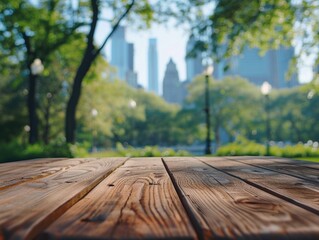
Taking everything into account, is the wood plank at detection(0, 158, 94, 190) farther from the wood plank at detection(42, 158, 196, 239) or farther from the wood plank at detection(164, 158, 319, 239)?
the wood plank at detection(164, 158, 319, 239)

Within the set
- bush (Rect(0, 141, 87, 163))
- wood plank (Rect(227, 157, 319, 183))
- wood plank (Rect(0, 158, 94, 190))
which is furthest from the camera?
bush (Rect(0, 141, 87, 163))

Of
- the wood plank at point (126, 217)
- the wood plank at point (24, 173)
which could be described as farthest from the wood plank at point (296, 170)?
the wood plank at point (24, 173)

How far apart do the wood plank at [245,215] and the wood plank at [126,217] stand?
0.18 feet

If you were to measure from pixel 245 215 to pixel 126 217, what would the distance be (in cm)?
34

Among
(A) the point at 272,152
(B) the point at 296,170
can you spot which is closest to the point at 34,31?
(A) the point at 272,152

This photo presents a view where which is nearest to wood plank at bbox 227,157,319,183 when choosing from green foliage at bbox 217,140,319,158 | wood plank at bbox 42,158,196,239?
wood plank at bbox 42,158,196,239

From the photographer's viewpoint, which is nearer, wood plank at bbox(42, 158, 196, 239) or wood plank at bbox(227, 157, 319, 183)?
wood plank at bbox(42, 158, 196, 239)

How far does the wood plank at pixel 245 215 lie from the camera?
0.73 m

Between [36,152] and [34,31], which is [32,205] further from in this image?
[34,31]

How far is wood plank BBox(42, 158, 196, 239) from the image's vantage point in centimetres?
73

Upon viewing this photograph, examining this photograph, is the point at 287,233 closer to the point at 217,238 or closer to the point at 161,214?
the point at 217,238

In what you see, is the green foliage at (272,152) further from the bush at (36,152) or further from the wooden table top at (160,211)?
the wooden table top at (160,211)

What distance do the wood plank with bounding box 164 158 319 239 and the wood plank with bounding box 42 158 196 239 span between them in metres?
0.05

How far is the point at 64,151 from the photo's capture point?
33.7 ft
